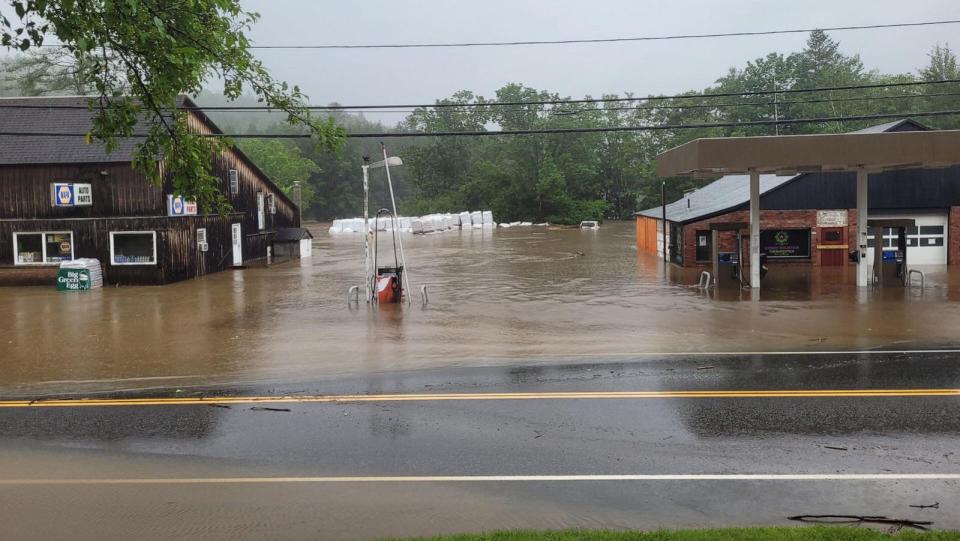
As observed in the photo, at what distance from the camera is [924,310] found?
20516 mm

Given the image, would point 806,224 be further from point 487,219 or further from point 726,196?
point 487,219

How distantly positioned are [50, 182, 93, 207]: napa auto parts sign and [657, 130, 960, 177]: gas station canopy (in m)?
22.6

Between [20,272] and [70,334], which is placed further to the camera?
[20,272]

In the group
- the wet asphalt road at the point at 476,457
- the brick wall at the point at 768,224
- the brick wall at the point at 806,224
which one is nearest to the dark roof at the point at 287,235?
the brick wall at the point at 768,224

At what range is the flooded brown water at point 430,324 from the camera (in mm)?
14992

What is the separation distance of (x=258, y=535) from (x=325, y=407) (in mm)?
4541

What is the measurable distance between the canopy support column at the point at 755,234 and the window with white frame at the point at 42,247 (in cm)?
2514

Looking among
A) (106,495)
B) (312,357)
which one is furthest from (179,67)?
(312,357)

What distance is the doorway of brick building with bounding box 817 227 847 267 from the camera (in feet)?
109

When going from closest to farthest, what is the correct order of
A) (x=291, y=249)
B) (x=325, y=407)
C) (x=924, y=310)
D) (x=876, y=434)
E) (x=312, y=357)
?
(x=876, y=434), (x=325, y=407), (x=312, y=357), (x=924, y=310), (x=291, y=249)

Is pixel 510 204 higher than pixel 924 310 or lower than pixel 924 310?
higher

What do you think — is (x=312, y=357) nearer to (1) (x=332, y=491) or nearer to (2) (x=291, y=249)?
(1) (x=332, y=491)

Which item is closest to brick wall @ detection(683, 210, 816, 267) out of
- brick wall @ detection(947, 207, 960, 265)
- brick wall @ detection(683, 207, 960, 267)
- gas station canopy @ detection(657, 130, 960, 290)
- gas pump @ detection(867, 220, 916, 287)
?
brick wall @ detection(683, 207, 960, 267)

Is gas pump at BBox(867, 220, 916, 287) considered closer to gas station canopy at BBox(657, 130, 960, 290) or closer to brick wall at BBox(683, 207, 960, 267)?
gas station canopy at BBox(657, 130, 960, 290)
